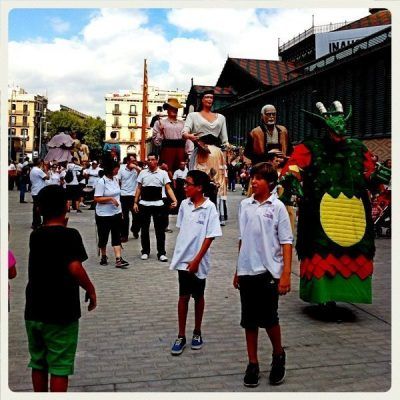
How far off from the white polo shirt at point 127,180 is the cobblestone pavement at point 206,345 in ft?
12.7

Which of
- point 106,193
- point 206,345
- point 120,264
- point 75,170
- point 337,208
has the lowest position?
point 206,345

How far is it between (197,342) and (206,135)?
162 inches

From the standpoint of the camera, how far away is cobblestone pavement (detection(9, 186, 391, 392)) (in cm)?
433

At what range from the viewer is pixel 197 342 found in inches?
202

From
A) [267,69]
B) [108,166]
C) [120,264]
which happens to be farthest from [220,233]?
[267,69]

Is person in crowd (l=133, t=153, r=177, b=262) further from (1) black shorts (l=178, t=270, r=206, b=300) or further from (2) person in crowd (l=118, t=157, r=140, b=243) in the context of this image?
(1) black shorts (l=178, t=270, r=206, b=300)

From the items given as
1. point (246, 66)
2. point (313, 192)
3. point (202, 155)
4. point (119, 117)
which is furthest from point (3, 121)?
point (119, 117)

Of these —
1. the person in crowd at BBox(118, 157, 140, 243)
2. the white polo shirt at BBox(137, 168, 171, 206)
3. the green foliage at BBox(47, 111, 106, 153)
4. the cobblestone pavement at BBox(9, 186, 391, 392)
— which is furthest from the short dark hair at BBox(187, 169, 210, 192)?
the green foliage at BBox(47, 111, 106, 153)

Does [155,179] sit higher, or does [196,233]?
[155,179]

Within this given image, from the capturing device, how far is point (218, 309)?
21.0 ft

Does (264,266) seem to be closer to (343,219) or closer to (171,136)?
(343,219)

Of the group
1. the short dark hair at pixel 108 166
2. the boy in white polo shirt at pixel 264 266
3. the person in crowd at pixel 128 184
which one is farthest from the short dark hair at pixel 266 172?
the person in crowd at pixel 128 184

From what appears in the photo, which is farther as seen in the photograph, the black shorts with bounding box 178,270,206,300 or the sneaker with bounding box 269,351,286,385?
the black shorts with bounding box 178,270,206,300

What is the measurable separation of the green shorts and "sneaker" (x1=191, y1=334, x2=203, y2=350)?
5.01 feet
